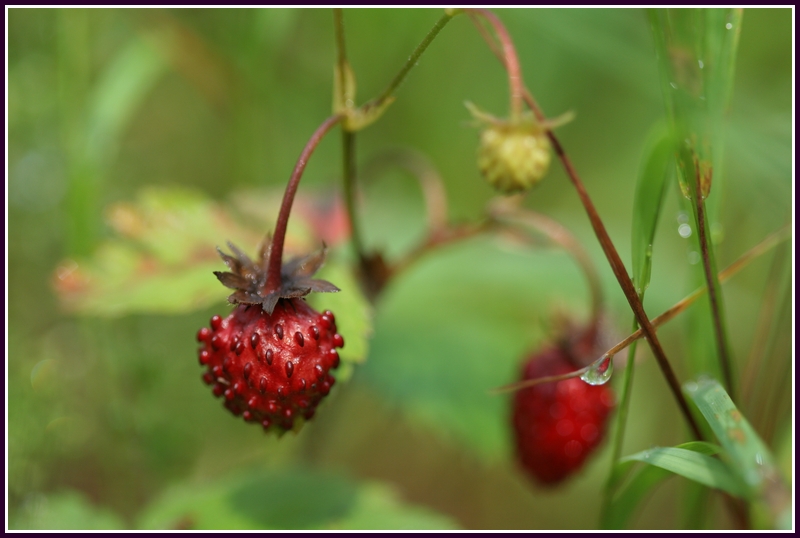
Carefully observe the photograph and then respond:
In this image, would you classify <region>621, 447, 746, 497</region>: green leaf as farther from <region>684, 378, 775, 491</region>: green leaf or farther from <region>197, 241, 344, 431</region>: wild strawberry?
<region>197, 241, 344, 431</region>: wild strawberry

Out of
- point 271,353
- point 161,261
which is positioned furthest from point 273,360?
point 161,261

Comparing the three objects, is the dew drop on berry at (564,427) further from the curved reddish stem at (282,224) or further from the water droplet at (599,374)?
the curved reddish stem at (282,224)

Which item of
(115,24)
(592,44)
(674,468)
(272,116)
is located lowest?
(674,468)

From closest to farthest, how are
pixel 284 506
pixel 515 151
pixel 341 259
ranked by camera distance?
pixel 515 151 < pixel 284 506 < pixel 341 259

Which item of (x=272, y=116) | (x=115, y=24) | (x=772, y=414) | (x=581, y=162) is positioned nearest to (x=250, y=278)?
(x=772, y=414)

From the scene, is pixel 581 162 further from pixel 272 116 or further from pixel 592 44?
pixel 272 116

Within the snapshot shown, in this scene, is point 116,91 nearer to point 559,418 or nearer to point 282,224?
point 282,224

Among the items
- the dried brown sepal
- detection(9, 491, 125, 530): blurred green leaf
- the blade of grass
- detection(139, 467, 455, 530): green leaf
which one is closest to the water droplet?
the blade of grass

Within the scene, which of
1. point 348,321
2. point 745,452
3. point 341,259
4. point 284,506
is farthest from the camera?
point 341,259
